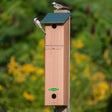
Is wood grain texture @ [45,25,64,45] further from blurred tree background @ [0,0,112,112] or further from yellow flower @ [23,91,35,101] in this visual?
yellow flower @ [23,91,35,101]

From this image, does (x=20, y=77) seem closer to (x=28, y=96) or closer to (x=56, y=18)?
(x=28, y=96)

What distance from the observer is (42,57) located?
530 inches

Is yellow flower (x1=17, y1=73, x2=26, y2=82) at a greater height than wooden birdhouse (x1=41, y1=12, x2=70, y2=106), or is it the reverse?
wooden birdhouse (x1=41, y1=12, x2=70, y2=106)

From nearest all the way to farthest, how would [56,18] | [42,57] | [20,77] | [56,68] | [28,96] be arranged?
[56,68], [56,18], [28,96], [20,77], [42,57]

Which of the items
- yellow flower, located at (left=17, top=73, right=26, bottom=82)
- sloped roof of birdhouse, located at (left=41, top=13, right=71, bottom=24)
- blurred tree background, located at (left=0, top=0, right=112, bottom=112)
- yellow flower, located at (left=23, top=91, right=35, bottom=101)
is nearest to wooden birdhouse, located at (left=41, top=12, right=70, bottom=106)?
sloped roof of birdhouse, located at (left=41, top=13, right=71, bottom=24)

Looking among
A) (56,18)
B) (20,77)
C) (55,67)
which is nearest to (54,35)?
(56,18)

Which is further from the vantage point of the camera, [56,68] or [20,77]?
[20,77]

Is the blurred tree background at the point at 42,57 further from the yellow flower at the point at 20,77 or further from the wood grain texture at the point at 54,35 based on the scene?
the wood grain texture at the point at 54,35

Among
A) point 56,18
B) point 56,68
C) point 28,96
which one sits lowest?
point 28,96

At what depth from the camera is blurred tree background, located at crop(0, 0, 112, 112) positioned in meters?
12.1

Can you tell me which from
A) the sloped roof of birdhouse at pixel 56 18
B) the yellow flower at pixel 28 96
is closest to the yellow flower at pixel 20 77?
the yellow flower at pixel 28 96

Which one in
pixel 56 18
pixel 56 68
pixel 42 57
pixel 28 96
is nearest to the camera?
pixel 56 68

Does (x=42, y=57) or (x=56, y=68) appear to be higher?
(x=56, y=68)

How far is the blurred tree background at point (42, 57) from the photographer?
39.6 feet
